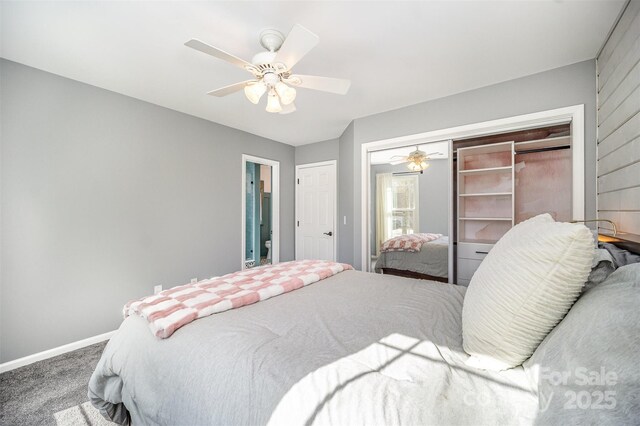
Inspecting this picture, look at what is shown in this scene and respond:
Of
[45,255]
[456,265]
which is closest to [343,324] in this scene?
[456,265]

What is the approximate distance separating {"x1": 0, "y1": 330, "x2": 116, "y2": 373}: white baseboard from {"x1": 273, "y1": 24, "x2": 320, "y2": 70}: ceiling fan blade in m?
3.01

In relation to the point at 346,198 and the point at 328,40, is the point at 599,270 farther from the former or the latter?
the point at 346,198

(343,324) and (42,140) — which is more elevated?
(42,140)

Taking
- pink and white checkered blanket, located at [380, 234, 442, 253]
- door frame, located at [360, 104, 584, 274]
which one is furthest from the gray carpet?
pink and white checkered blanket, located at [380, 234, 442, 253]

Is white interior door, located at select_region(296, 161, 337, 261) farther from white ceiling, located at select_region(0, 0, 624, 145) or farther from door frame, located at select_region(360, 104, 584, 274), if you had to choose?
white ceiling, located at select_region(0, 0, 624, 145)

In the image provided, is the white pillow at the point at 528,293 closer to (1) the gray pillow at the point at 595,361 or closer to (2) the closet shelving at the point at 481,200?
(1) the gray pillow at the point at 595,361

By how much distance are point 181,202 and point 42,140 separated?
1297mm

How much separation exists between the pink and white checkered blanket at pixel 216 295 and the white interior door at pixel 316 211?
7.41 feet

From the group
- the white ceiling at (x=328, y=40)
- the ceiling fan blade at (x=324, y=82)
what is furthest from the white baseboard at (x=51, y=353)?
the ceiling fan blade at (x=324, y=82)

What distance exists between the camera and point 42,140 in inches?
92.4

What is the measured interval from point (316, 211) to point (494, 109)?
285cm

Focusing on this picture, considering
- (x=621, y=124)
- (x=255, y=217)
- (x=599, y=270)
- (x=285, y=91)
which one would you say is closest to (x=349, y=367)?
(x=599, y=270)

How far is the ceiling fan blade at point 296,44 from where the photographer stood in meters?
1.42

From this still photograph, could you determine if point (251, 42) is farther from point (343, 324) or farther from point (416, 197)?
point (416, 197)
